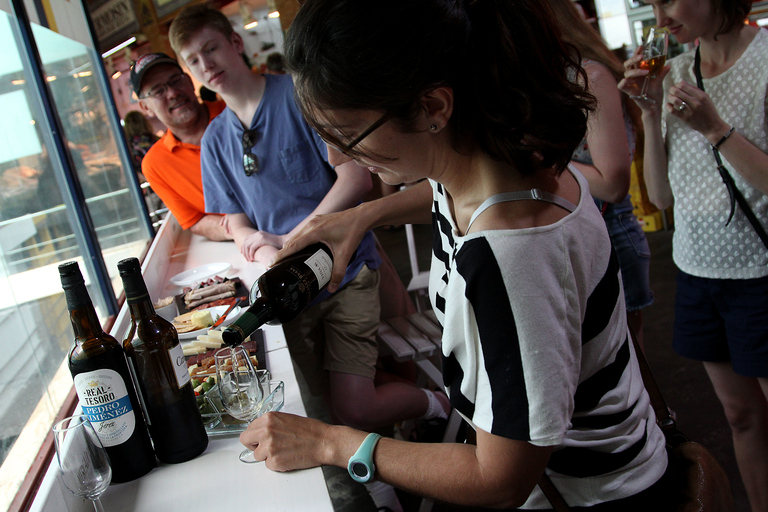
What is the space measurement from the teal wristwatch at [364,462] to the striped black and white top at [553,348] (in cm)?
17

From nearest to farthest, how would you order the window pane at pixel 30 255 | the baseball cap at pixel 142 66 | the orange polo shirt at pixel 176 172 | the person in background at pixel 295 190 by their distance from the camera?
1. the window pane at pixel 30 255
2. the person in background at pixel 295 190
3. the baseball cap at pixel 142 66
4. the orange polo shirt at pixel 176 172

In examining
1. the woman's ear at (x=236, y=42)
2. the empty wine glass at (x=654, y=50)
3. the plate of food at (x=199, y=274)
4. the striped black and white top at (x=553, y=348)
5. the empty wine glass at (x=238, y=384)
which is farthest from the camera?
the plate of food at (x=199, y=274)

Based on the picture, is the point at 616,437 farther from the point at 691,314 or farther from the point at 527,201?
the point at 691,314

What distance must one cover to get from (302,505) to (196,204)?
2.50 m

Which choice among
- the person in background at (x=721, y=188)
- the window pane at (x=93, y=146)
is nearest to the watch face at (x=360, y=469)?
the person in background at (x=721, y=188)

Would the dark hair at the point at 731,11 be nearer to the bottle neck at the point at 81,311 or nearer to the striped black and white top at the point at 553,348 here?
the striped black and white top at the point at 553,348

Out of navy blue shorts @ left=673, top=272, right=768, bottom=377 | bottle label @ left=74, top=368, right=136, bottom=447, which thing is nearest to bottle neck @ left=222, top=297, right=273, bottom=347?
bottle label @ left=74, top=368, right=136, bottom=447

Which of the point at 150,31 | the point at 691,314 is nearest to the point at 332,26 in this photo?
the point at 691,314

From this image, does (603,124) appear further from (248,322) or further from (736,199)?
(248,322)

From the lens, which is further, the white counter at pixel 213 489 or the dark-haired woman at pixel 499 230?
the white counter at pixel 213 489

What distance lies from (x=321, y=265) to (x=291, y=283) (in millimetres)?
80

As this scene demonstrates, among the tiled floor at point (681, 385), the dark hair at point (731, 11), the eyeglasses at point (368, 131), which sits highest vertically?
the dark hair at point (731, 11)

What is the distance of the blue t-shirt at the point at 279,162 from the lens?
220 centimetres

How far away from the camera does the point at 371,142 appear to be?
83 cm
